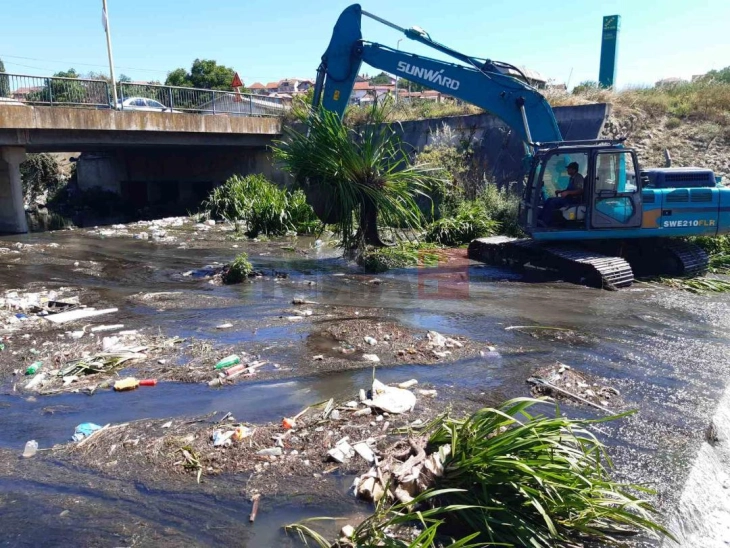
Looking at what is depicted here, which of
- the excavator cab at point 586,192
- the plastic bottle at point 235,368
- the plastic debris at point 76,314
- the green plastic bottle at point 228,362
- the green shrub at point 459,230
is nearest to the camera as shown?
the plastic bottle at point 235,368

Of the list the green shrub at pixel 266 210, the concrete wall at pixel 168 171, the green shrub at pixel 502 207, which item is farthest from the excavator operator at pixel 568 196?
the concrete wall at pixel 168 171

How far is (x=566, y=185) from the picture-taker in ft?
34.7

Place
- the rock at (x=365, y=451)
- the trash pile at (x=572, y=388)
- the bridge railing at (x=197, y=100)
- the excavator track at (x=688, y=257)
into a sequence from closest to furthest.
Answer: the rock at (x=365, y=451) → the trash pile at (x=572, y=388) → the excavator track at (x=688, y=257) → the bridge railing at (x=197, y=100)

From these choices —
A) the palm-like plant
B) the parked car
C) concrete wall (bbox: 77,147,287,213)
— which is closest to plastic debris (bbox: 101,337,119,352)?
the palm-like plant

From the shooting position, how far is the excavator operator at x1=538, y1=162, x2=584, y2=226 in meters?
10.3

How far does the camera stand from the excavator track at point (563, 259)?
9.89 meters

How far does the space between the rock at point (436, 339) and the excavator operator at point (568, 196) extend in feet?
14.9

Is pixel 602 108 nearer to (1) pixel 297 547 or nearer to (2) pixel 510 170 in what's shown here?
(2) pixel 510 170

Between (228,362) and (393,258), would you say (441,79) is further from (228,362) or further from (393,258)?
(228,362)

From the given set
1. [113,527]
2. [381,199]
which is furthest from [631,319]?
[113,527]

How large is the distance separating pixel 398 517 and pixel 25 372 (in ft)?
15.1

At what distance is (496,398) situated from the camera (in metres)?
5.48

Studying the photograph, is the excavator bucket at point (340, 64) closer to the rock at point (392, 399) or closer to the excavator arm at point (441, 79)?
the excavator arm at point (441, 79)

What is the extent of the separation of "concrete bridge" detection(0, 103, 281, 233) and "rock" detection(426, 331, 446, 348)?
11053mm
